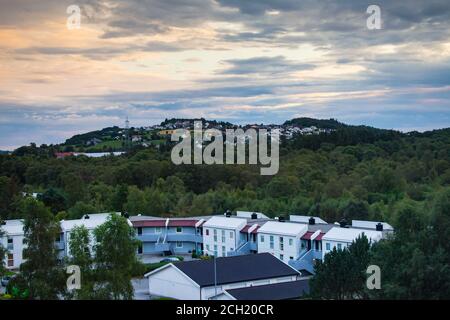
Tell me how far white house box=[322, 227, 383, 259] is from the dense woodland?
221 cm

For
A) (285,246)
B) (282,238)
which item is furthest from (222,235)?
(285,246)

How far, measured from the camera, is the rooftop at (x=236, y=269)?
65.3ft

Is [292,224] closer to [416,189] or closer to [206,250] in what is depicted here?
[206,250]

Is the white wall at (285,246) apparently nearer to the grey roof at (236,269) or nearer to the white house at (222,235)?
the white house at (222,235)

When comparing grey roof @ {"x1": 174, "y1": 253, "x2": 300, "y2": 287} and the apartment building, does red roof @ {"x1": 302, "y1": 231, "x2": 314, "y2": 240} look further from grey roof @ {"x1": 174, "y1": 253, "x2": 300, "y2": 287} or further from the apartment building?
the apartment building

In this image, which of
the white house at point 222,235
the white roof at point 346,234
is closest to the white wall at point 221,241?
the white house at point 222,235

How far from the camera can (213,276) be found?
65.7ft

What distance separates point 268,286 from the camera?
1834cm

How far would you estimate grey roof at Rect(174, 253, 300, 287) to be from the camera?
1991 centimetres

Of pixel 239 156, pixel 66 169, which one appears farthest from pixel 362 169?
pixel 66 169

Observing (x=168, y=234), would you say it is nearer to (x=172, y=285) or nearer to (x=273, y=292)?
(x=172, y=285)

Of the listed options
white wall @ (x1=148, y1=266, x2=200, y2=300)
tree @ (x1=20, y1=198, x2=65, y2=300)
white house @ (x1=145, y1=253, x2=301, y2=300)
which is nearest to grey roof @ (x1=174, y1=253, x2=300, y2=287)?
white house @ (x1=145, y1=253, x2=301, y2=300)

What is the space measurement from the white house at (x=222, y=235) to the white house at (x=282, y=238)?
1.62m

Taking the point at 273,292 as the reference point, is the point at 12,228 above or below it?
above
